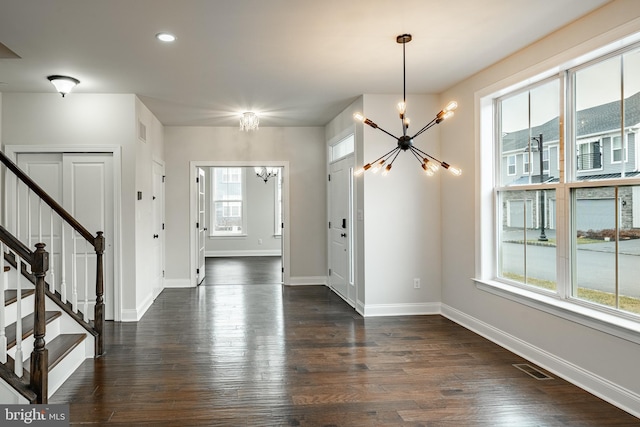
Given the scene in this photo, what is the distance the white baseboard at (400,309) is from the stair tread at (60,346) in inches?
118

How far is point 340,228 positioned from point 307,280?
140cm

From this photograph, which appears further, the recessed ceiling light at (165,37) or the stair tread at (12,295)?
the recessed ceiling light at (165,37)

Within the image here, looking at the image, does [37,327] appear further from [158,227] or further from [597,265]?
[158,227]

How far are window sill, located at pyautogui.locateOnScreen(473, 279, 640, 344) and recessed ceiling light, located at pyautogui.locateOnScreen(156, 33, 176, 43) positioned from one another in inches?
142

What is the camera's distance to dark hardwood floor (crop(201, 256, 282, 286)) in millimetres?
7707

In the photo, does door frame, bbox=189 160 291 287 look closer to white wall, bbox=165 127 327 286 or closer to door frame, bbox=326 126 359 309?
white wall, bbox=165 127 327 286

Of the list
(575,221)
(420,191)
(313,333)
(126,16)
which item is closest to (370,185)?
(420,191)

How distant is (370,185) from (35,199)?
391 cm

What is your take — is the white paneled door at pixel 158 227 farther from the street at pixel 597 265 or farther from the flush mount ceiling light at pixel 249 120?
the street at pixel 597 265

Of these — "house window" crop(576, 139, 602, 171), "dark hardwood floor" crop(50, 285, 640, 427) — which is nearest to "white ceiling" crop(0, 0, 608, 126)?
"house window" crop(576, 139, 602, 171)

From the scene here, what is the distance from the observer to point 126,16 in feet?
10.1

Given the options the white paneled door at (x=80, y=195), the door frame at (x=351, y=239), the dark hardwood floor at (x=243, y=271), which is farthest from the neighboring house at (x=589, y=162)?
the dark hardwood floor at (x=243, y=271)

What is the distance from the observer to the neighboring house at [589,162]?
2.90 meters

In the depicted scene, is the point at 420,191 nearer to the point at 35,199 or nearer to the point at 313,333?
the point at 313,333
